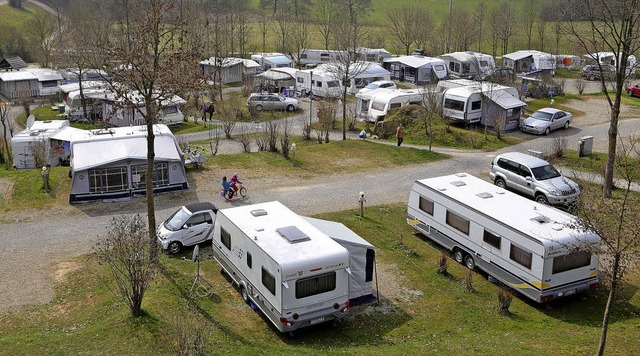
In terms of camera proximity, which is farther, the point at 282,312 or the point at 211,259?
the point at 211,259

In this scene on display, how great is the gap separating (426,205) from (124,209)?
10.9m

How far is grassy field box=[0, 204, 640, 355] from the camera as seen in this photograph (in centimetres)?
1348

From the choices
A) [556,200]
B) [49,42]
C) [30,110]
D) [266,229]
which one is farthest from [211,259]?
[49,42]

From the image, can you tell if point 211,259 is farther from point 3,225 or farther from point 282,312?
point 3,225

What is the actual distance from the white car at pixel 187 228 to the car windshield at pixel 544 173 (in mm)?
12215

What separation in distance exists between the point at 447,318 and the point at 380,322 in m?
1.71

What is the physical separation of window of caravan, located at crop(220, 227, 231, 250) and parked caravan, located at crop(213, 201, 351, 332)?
0.38m

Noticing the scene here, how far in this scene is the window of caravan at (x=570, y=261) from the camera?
16031mm

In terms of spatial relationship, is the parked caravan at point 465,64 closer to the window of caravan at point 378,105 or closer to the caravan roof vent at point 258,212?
the window of caravan at point 378,105

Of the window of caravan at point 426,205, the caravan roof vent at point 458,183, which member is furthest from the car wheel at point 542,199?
the window of caravan at point 426,205

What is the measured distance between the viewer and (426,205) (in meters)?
20.5

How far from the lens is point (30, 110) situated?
1775 inches

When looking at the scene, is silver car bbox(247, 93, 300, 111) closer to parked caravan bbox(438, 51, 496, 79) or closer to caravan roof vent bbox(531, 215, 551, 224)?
parked caravan bbox(438, 51, 496, 79)

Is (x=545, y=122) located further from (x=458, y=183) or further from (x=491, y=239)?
(x=491, y=239)
